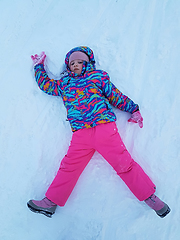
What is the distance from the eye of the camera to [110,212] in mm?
1445

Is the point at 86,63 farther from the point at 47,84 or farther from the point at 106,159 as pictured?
the point at 106,159

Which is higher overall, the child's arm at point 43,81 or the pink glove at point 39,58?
the pink glove at point 39,58

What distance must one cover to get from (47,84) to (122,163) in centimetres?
86

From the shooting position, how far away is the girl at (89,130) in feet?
4.37

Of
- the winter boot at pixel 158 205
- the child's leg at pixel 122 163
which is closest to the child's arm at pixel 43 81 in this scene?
the child's leg at pixel 122 163

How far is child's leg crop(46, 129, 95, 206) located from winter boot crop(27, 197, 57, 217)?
38mm

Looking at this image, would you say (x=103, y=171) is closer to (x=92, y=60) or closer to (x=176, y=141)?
(x=176, y=141)

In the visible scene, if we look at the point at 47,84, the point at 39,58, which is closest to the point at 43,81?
the point at 47,84

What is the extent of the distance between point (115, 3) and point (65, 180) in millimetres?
1633

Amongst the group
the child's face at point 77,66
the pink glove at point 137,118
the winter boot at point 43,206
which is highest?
the child's face at point 77,66

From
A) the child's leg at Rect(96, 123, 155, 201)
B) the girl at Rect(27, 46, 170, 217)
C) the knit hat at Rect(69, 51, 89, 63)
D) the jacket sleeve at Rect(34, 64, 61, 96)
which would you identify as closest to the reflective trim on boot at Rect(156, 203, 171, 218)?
the girl at Rect(27, 46, 170, 217)

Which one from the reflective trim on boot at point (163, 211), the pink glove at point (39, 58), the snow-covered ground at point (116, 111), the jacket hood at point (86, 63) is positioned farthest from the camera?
the pink glove at point (39, 58)

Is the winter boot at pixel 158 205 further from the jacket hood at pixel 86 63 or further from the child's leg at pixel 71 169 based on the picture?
the jacket hood at pixel 86 63

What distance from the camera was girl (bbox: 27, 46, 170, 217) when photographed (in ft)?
4.37
